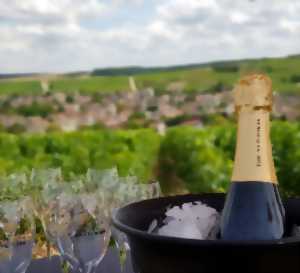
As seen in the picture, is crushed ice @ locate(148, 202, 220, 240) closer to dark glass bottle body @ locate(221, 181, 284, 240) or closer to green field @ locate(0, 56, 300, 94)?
dark glass bottle body @ locate(221, 181, 284, 240)

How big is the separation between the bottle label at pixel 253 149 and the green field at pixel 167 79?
8684 mm

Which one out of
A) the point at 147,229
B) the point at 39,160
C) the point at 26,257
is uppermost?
the point at 147,229

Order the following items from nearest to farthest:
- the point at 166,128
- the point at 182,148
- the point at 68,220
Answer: the point at 68,220 < the point at 182,148 < the point at 166,128

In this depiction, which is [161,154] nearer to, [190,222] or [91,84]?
[91,84]

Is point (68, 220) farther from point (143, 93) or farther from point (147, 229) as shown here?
point (143, 93)

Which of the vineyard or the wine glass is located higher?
the wine glass

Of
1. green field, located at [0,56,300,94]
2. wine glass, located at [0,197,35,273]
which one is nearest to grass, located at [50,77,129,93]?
green field, located at [0,56,300,94]

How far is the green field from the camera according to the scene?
10172mm

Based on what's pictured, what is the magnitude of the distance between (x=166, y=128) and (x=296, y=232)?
7028mm

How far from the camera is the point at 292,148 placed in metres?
6.53

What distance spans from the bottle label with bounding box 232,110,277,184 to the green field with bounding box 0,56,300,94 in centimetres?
868

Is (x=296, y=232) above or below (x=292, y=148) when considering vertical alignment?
above

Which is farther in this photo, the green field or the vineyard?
the green field

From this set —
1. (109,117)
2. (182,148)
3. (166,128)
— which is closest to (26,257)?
(182,148)
